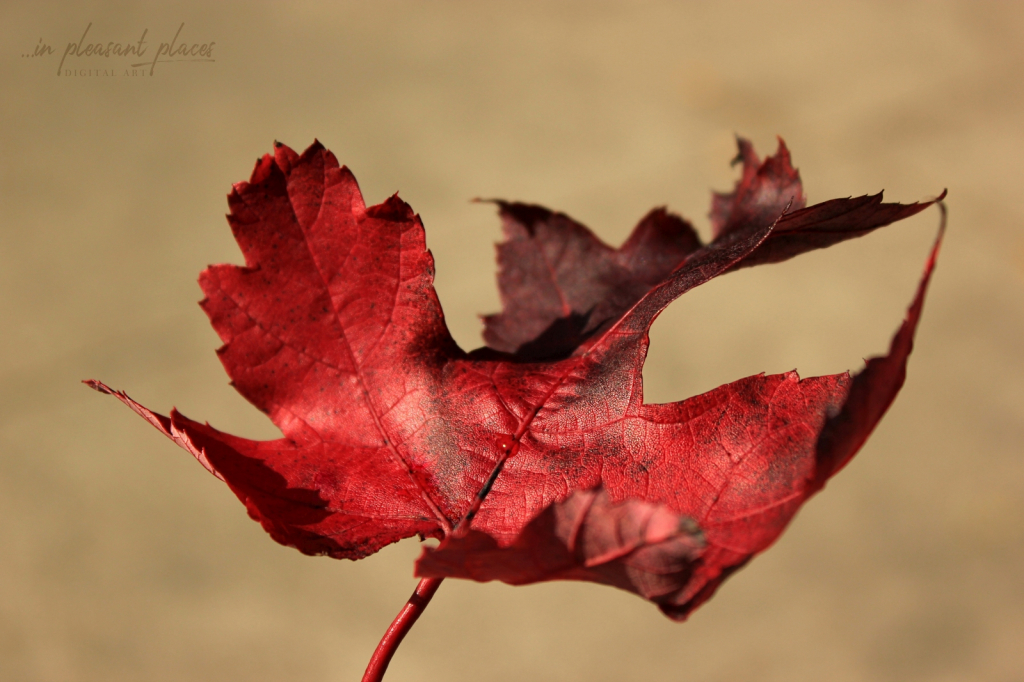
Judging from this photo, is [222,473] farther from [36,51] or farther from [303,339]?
[36,51]

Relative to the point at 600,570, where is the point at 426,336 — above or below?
above

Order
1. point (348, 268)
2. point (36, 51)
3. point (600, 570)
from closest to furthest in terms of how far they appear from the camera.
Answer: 1. point (600, 570)
2. point (348, 268)
3. point (36, 51)

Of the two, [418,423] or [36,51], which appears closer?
[418,423]

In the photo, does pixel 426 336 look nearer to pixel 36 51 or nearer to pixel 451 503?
pixel 451 503

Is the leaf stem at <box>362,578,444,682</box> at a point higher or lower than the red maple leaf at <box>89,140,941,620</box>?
lower

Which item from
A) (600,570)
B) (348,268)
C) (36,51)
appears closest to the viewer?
(600,570)

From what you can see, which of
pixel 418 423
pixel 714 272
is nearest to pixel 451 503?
pixel 418 423

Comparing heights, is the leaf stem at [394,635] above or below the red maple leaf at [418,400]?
below

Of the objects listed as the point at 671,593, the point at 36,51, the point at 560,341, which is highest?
the point at 36,51

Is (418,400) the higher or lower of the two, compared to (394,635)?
higher
